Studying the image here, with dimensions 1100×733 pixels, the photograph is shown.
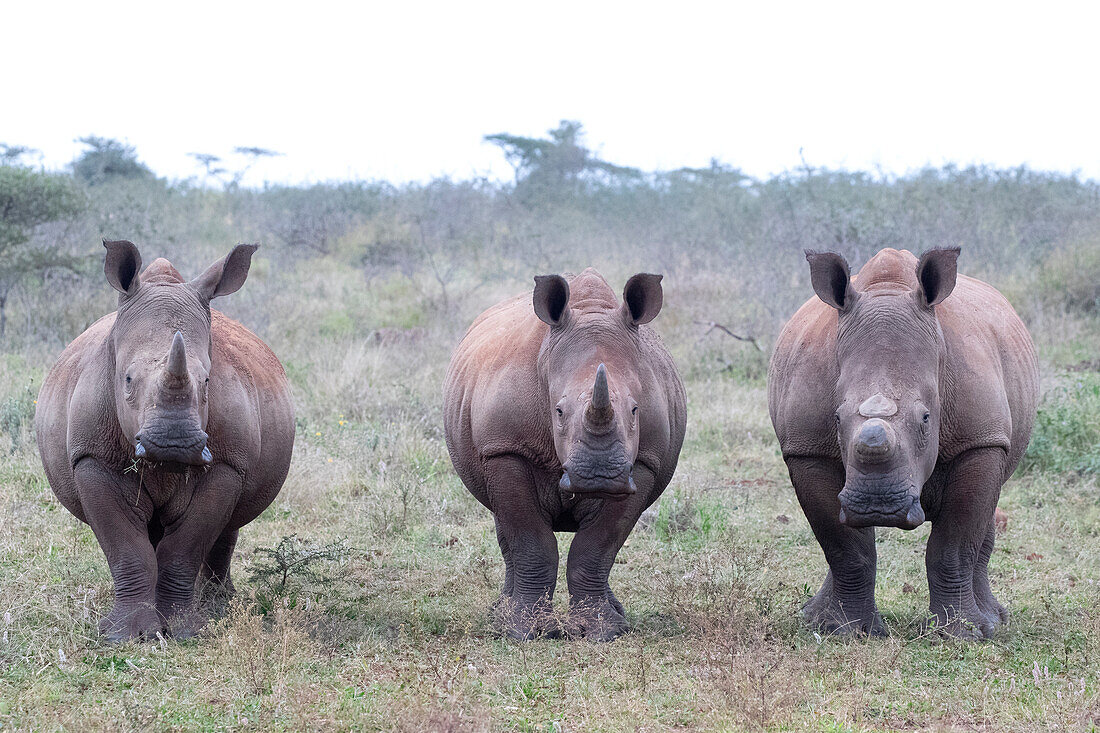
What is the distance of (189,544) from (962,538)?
377 cm

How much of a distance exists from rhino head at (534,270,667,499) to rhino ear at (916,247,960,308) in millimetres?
1266

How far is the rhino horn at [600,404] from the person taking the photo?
198 inches

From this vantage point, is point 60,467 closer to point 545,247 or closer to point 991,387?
point 991,387

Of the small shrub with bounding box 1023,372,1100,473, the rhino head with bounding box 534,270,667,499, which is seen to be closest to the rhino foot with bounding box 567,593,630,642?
the rhino head with bounding box 534,270,667,499

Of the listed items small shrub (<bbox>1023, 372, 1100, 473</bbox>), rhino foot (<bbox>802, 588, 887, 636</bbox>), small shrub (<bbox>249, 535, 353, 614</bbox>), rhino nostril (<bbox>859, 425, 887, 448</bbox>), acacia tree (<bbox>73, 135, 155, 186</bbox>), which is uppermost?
acacia tree (<bbox>73, 135, 155, 186</bbox>)

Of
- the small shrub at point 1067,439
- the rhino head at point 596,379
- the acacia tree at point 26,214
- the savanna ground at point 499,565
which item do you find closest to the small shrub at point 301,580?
the savanna ground at point 499,565

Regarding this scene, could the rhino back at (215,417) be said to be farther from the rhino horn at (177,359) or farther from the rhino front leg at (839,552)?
the rhino front leg at (839,552)

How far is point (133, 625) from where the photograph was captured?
5.44 meters

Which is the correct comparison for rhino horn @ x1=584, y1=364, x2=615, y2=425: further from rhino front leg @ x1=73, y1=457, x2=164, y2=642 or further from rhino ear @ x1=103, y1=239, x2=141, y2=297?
rhino ear @ x1=103, y1=239, x2=141, y2=297

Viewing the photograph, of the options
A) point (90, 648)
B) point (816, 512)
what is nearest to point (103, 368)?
point (90, 648)

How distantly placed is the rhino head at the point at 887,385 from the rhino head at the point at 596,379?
3.09ft

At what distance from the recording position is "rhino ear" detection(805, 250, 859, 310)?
5.57 m

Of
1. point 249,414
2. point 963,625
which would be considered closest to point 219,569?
point 249,414

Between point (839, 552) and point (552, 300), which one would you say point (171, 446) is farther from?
point (839, 552)
